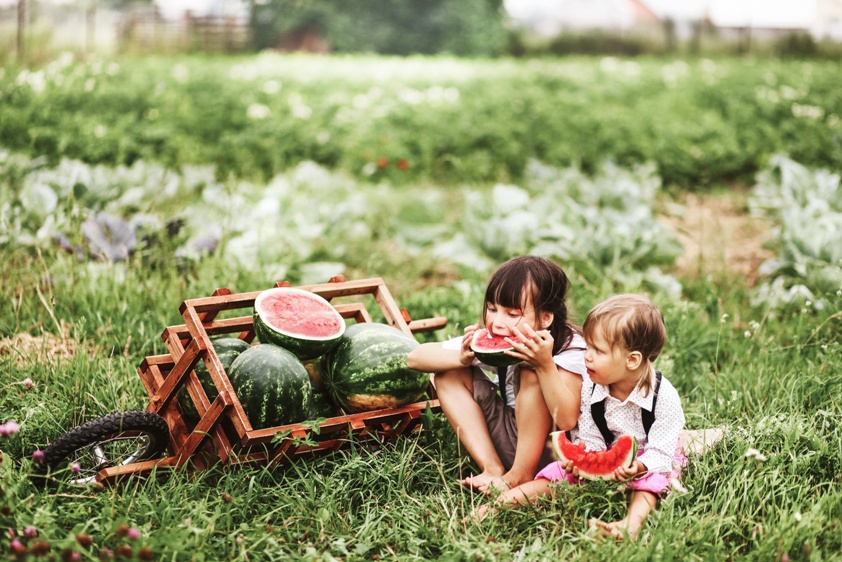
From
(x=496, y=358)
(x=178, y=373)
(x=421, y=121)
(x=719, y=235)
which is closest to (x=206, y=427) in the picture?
(x=178, y=373)

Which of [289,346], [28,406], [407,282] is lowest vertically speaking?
[407,282]

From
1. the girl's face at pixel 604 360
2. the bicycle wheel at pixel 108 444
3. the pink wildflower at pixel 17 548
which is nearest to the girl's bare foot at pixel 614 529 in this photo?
the girl's face at pixel 604 360

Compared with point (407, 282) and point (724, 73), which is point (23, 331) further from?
point (724, 73)

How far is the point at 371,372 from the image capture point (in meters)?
3.29

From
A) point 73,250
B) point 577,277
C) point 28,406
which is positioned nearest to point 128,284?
point 73,250

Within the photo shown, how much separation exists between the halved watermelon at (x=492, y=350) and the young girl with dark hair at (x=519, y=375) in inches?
1.2

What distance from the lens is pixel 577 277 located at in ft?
17.9

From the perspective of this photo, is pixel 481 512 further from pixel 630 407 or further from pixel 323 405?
pixel 323 405

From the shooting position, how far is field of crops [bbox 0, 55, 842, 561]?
2.88m

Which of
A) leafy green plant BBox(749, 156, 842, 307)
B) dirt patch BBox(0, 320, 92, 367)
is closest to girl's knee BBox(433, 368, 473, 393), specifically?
dirt patch BBox(0, 320, 92, 367)

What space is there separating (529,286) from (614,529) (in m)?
0.98

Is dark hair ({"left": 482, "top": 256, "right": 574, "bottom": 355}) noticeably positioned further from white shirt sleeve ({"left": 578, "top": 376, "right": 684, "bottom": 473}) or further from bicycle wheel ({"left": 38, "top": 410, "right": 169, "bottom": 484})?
bicycle wheel ({"left": 38, "top": 410, "right": 169, "bottom": 484})

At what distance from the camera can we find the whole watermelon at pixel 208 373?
326cm

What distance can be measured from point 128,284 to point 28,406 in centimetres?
128
